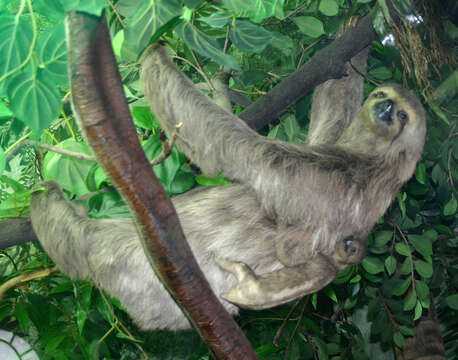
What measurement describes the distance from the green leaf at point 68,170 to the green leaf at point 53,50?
494 millimetres

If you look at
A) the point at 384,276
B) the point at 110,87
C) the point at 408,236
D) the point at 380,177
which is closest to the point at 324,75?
the point at 380,177

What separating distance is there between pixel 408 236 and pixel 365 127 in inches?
21.2

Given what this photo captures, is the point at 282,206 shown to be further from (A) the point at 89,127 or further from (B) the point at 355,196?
(A) the point at 89,127

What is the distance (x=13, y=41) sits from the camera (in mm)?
729

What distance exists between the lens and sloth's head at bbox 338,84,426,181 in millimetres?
1487

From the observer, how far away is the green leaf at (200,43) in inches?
33.1

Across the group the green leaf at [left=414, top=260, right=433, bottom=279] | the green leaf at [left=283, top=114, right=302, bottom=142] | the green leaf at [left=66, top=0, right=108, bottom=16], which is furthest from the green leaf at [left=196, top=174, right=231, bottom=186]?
the green leaf at [left=414, top=260, right=433, bottom=279]

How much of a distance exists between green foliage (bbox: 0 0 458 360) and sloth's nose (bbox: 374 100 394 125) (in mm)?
144

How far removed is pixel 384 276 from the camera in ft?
6.57

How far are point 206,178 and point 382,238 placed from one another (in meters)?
0.86

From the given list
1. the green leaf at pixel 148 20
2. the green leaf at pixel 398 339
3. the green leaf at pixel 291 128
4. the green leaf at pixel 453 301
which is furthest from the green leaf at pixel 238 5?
the green leaf at pixel 453 301

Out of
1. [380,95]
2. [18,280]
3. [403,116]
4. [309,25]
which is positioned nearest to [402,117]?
[403,116]

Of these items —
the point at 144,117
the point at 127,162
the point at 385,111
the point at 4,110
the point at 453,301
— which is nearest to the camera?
the point at 127,162

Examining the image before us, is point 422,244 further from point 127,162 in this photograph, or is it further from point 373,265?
point 127,162
